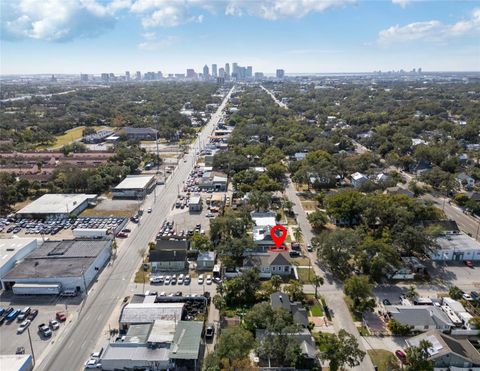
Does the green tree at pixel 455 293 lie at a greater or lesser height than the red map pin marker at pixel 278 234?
lesser

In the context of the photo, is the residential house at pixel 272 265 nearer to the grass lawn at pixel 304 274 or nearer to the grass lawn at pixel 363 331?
the grass lawn at pixel 304 274

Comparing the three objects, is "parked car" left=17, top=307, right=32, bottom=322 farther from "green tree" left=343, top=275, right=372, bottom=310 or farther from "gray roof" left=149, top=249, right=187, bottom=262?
"green tree" left=343, top=275, right=372, bottom=310

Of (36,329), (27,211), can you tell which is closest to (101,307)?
(36,329)

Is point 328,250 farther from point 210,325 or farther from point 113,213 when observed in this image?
point 113,213

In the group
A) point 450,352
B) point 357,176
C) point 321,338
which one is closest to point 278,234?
point 321,338

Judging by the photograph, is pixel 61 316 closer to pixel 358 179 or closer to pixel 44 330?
pixel 44 330

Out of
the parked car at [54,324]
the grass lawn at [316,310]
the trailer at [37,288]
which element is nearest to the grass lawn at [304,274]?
the grass lawn at [316,310]
